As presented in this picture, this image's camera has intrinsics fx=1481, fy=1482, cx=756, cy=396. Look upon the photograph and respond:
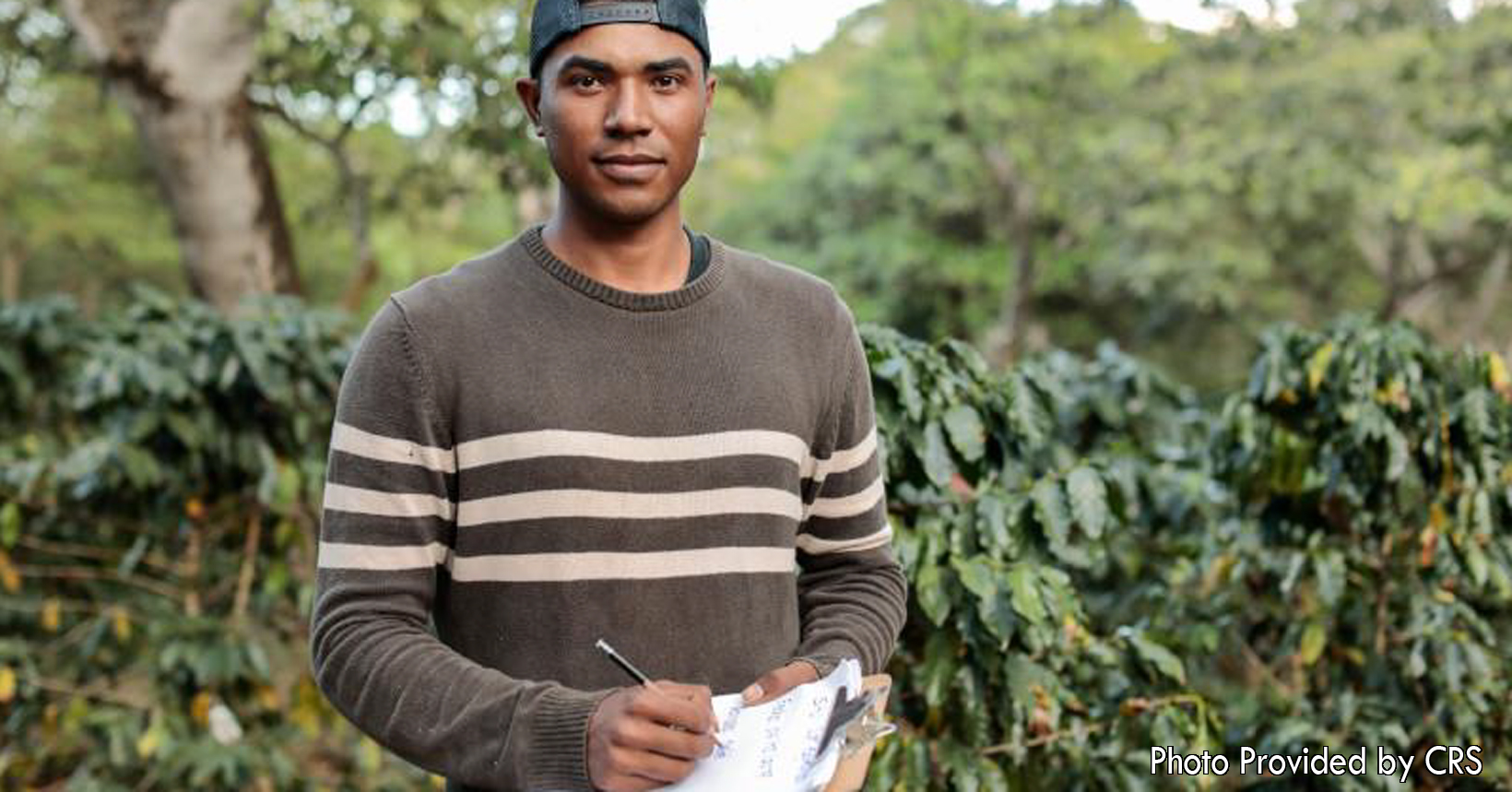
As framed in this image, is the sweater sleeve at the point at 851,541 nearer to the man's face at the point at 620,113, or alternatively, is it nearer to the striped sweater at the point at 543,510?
the striped sweater at the point at 543,510

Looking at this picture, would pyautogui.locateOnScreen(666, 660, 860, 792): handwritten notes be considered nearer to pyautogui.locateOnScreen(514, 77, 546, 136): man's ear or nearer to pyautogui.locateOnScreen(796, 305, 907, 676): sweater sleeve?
pyautogui.locateOnScreen(796, 305, 907, 676): sweater sleeve

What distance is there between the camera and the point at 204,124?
17.0ft

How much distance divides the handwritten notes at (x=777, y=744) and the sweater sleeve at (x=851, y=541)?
24 cm

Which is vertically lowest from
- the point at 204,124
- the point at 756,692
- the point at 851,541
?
the point at 756,692

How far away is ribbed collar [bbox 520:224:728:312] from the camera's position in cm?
178

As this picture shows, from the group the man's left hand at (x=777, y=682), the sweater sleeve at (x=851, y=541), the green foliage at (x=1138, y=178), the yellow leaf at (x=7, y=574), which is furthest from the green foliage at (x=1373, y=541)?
the green foliage at (x=1138, y=178)

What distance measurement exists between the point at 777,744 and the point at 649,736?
7.2 inches

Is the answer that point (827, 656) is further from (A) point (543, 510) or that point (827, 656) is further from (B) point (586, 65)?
(B) point (586, 65)

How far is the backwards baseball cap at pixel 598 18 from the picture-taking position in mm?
1715

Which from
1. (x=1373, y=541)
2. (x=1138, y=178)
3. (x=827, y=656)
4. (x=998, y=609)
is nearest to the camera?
(x=827, y=656)

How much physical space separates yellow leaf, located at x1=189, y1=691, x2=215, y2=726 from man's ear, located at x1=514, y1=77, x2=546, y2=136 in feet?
9.50

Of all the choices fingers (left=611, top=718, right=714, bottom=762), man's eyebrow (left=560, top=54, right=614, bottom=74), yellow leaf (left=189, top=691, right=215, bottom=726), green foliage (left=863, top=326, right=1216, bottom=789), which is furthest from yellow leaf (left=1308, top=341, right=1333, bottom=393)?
yellow leaf (left=189, top=691, right=215, bottom=726)

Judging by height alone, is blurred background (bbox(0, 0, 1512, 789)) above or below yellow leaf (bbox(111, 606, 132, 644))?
above

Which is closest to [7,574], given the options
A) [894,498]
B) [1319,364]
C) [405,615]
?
[894,498]
